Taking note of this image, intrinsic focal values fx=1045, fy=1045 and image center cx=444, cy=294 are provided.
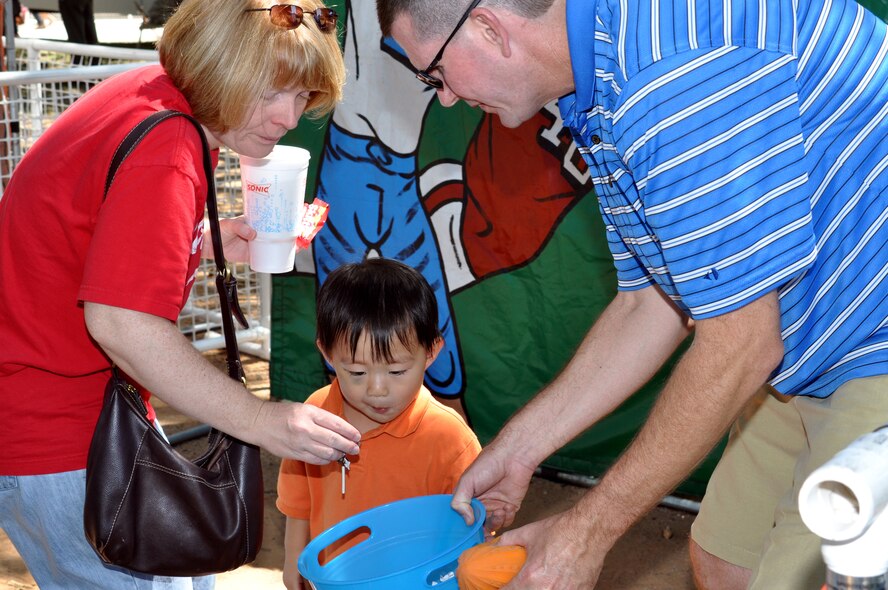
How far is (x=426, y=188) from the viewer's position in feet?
14.3

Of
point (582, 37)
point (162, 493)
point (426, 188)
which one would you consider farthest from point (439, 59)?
point (426, 188)

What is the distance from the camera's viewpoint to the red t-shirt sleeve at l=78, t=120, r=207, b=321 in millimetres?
1964

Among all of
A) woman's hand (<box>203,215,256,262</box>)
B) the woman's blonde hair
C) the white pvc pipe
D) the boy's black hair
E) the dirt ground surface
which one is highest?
the white pvc pipe

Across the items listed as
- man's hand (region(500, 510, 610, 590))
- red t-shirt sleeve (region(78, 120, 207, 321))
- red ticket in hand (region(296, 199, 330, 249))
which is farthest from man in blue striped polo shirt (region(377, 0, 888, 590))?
red ticket in hand (region(296, 199, 330, 249))

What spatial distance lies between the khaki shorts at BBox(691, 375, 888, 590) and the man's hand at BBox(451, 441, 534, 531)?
48cm

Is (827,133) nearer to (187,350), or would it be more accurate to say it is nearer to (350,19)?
(187,350)

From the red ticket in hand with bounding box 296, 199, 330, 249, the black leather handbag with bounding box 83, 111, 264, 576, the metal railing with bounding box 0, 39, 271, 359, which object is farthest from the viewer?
the metal railing with bounding box 0, 39, 271, 359

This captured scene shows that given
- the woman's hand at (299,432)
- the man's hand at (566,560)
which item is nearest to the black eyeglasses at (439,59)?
the woman's hand at (299,432)

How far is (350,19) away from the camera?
14.4ft

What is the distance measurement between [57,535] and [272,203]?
1.10m

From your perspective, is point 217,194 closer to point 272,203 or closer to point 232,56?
point 272,203

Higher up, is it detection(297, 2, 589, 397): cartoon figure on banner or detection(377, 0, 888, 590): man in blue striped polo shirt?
detection(377, 0, 888, 590): man in blue striped polo shirt

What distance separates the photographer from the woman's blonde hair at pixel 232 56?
7.02 ft

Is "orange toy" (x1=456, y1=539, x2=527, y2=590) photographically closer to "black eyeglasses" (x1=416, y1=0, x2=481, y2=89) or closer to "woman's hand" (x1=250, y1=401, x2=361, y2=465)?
"woman's hand" (x1=250, y1=401, x2=361, y2=465)
